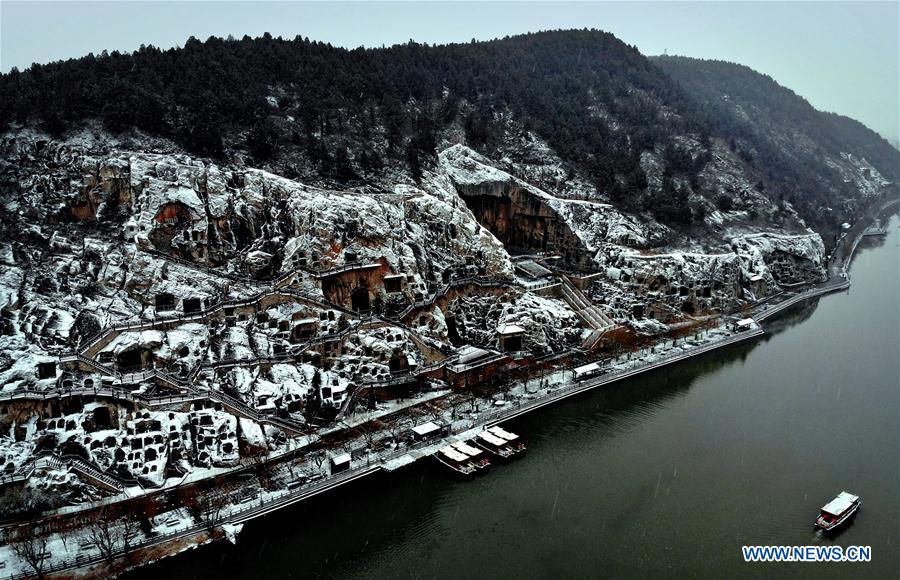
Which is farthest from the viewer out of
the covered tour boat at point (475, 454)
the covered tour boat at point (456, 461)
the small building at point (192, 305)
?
the small building at point (192, 305)

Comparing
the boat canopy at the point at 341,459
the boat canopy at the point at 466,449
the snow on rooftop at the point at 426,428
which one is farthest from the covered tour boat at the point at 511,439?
the boat canopy at the point at 341,459

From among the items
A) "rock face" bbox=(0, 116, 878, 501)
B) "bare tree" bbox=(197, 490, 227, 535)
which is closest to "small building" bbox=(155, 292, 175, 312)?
"rock face" bbox=(0, 116, 878, 501)

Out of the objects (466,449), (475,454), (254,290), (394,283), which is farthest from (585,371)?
(254,290)

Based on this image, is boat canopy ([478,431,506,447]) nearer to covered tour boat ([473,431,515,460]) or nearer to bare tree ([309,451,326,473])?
covered tour boat ([473,431,515,460])

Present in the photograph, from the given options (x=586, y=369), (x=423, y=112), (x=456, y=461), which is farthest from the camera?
(x=423, y=112)

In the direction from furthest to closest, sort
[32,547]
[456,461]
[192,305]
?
[192,305] → [456,461] → [32,547]

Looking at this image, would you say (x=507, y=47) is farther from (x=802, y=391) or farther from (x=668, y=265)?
(x=802, y=391)

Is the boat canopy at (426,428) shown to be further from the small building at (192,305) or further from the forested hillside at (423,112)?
the forested hillside at (423,112)

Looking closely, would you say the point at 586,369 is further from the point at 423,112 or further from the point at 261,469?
the point at 423,112
